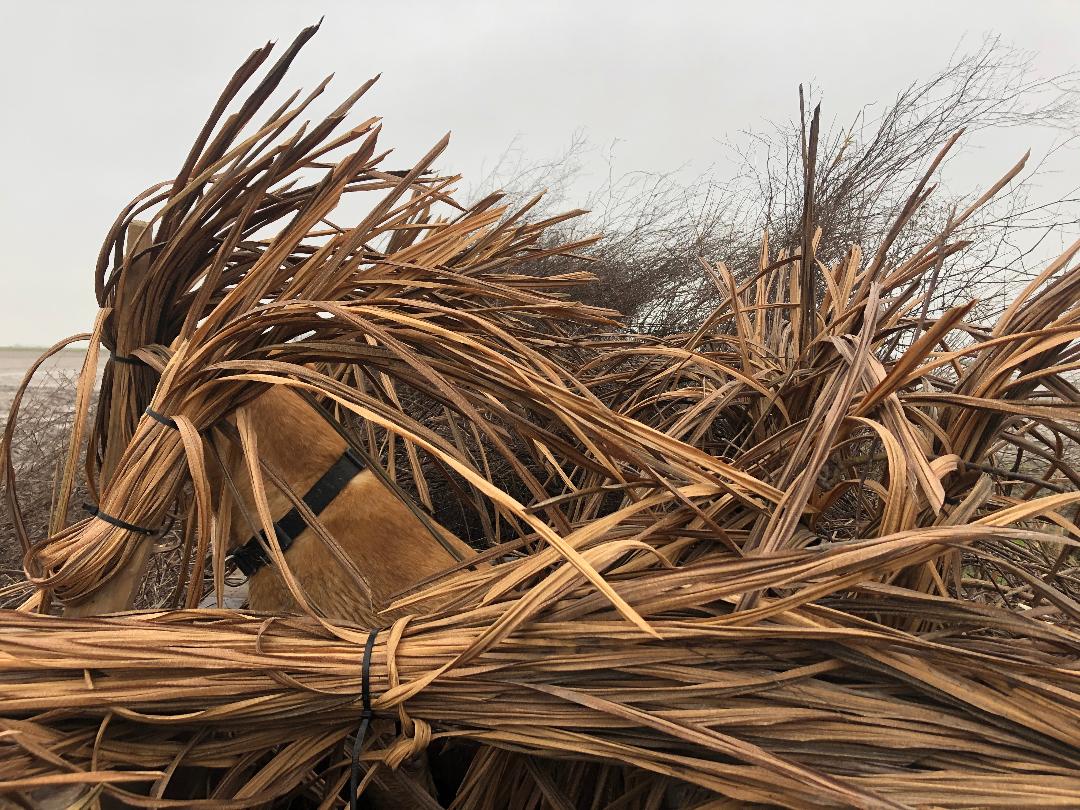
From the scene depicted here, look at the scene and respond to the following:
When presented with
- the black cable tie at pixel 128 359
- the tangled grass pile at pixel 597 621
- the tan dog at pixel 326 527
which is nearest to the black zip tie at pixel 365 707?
the tangled grass pile at pixel 597 621

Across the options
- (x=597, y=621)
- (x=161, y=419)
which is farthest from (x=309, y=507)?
(x=597, y=621)

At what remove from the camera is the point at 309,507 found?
0.58 metres

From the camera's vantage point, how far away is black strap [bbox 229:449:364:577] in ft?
1.89

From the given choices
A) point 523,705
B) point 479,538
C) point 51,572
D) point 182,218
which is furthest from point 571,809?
point 479,538

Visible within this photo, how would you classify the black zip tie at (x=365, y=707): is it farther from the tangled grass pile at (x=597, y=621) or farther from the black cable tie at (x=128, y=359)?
the black cable tie at (x=128, y=359)

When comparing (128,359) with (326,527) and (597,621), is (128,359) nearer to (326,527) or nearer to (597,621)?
(326,527)

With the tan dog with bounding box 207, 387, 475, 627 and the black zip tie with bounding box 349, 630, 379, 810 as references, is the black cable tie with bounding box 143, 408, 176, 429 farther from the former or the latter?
the black zip tie with bounding box 349, 630, 379, 810

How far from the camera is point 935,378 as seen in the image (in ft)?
2.04

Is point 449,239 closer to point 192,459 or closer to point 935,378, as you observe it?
point 192,459

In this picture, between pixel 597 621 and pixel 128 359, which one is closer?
pixel 597 621

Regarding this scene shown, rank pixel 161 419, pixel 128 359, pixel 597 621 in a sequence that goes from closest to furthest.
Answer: pixel 597 621
pixel 161 419
pixel 128 359

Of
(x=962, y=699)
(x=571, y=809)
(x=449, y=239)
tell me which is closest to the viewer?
(x=962, y=699)

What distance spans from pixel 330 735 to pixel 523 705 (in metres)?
0.13

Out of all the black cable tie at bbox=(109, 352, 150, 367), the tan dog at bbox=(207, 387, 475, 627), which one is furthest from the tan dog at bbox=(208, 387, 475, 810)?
the black cable tie at bbox=(109, 352, 150, 367)
